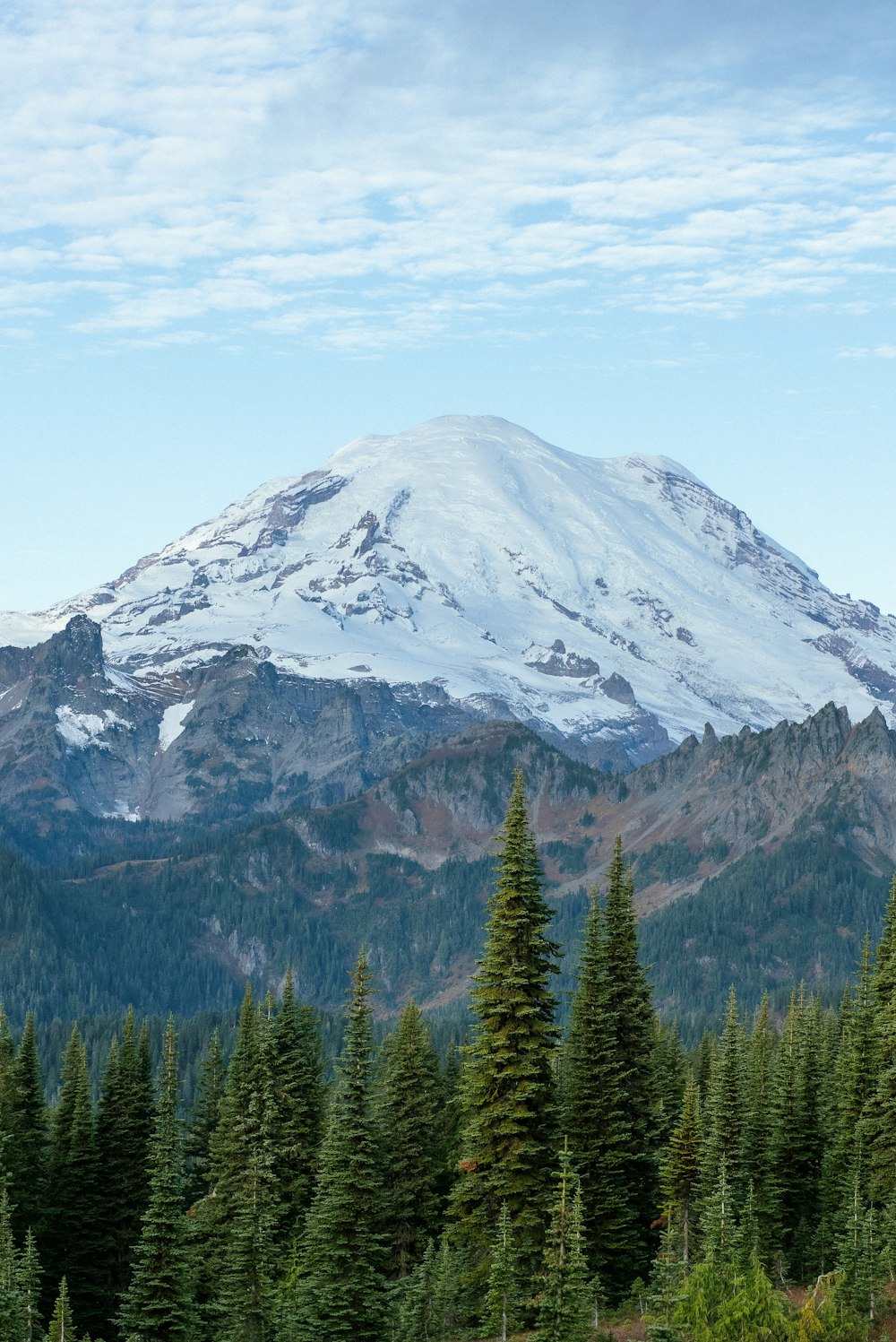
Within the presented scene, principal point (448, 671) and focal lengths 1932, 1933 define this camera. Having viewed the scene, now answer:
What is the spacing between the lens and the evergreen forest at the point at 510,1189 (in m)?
67.4

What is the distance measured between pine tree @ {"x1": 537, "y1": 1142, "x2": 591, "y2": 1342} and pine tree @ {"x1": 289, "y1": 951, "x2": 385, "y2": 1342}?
9.22 metres

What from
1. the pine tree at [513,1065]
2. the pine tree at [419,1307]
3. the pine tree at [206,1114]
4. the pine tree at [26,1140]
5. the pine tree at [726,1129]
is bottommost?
the pine tree at [206,1114]

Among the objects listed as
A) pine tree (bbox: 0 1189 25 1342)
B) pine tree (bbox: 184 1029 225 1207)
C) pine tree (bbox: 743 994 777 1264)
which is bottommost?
pine tree (bbox: 184 1029 225 1207)

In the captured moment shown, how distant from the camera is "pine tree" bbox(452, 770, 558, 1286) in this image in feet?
230

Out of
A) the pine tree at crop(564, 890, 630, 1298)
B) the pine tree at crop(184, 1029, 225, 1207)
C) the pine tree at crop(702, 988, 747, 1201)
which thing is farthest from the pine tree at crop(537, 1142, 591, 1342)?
the pine tree at crop(184, 1029, 225, 1207)

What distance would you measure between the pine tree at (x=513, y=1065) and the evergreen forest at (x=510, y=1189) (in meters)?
0.10

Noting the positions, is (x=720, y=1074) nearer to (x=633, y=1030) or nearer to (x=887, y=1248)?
(x=633, y=1030)

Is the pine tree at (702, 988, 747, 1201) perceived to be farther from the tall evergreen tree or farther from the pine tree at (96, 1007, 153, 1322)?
the pine tree at (96, 1007, 153, 1322)

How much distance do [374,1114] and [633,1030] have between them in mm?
12006

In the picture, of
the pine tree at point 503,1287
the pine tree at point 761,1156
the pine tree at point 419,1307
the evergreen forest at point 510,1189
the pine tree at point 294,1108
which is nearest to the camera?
the pine tree at point 503,1287

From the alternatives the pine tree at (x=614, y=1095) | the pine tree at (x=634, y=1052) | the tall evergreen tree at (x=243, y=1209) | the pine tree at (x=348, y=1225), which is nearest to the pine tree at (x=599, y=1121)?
the pine tree at (x=614, y=1095)

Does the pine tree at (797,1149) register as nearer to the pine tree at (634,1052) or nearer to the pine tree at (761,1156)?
the pine tree at (761,1156)

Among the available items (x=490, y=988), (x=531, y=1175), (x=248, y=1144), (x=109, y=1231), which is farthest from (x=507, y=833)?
(x=109, y=1231)

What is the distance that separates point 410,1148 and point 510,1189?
54.2 ft
